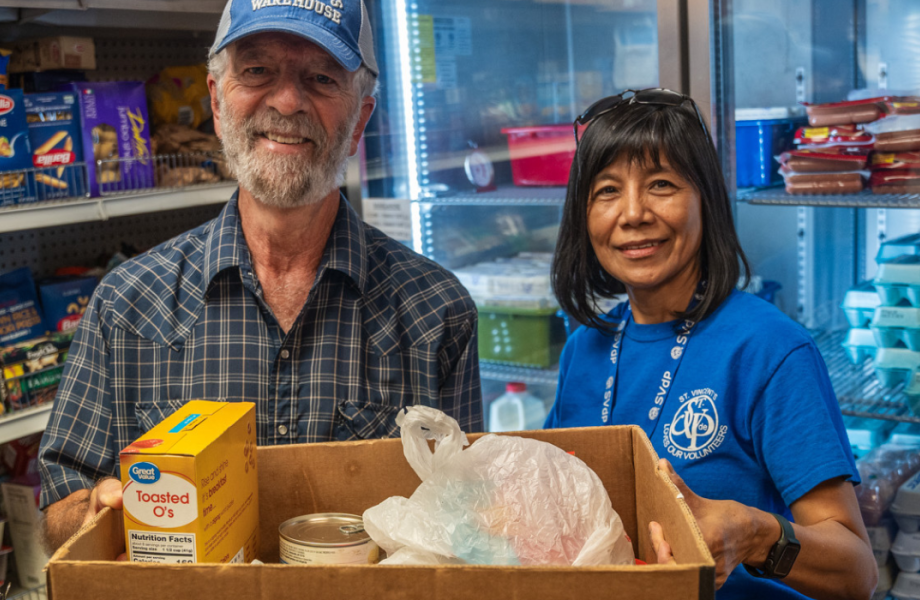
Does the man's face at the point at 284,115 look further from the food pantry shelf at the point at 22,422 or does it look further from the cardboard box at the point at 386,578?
the food pantry shelf at the point at 22,422

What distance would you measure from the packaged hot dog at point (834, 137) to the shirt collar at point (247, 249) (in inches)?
51.3

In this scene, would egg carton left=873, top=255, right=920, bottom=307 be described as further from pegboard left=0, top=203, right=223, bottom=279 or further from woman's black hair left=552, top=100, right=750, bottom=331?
pegboard left=0, top=203, right=223, bottom=279

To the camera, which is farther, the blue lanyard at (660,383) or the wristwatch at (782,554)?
the blue lanyard at (660,383)

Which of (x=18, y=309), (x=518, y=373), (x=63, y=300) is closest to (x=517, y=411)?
(x=518, y=373)

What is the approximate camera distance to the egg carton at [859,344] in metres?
2.23

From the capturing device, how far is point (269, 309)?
1420 millimetres

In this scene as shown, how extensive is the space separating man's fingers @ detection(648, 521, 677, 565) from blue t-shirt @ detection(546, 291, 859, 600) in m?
0.42

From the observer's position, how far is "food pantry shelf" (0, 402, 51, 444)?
6.53 feet

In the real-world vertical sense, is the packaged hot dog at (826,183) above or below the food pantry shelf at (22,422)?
above

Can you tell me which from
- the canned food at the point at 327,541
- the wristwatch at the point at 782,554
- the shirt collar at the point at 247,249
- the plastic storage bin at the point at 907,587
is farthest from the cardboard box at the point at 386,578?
the plastic storage bin at the point at 907,587

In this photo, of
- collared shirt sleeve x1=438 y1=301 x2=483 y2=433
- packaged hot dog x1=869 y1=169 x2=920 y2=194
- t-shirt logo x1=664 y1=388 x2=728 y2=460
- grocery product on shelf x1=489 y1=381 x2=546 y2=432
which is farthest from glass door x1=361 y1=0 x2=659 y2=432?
t-shirt logo x1=664 y1=388 x2=728 y2=460

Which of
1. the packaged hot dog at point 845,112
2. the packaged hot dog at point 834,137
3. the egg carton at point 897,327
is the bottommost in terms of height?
the egg carton at point 897,327

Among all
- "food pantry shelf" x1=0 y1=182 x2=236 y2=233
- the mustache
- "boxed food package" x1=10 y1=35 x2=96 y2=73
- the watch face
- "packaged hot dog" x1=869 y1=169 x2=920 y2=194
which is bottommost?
the watch face

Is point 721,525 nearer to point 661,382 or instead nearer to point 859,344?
point 661,382
